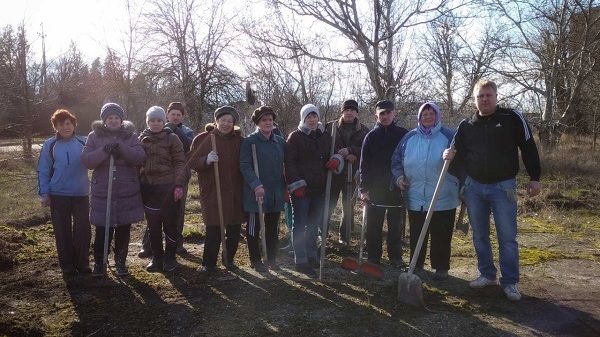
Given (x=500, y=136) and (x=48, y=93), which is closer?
(x=500, y=136)

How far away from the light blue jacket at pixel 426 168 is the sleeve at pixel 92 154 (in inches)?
117

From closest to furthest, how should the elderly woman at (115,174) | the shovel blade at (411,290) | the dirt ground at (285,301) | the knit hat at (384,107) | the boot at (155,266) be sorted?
1. the dirt ground at (285,301)
2. the shovel blade at (411,290)
3. the elderly woman at (115,174)
4. the knit hat at (384,107)
5. the boot at (155,266)

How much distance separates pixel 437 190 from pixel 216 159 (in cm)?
Answer: 220

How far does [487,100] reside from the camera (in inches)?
159

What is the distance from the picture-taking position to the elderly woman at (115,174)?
15.1 ft

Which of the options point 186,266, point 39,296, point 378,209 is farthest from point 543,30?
point 39,296

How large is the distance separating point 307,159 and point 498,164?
1921mm

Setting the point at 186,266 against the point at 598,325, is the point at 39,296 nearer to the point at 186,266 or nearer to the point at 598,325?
the point at 186,266

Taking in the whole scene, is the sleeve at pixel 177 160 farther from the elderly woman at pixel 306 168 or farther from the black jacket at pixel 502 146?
the black jacket at pixel 502 146

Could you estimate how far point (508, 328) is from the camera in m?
3.59

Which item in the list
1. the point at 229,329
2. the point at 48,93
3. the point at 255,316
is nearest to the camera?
→ the point at 229,329

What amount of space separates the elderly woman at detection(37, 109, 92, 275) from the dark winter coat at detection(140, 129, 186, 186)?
0.68 m

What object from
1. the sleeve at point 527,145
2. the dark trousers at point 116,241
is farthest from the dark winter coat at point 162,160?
the sleeve at point 527,145

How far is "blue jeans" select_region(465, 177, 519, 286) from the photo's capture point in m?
4.12
